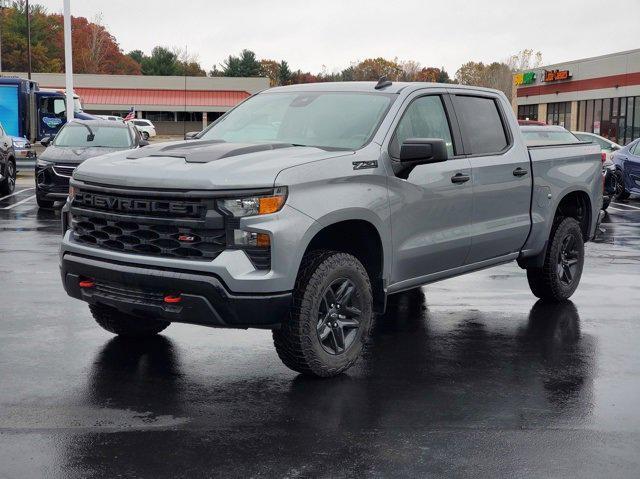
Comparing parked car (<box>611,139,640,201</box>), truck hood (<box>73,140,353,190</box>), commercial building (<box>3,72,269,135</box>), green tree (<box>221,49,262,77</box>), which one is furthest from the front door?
green tree (<box>221,49,262,77</box>)

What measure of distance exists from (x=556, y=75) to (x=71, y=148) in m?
46.3

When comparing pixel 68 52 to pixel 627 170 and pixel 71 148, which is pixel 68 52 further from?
pixel 627 170

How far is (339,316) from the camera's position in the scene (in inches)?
240

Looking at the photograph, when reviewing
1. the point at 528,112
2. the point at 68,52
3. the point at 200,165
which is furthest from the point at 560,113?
the point at 200,165

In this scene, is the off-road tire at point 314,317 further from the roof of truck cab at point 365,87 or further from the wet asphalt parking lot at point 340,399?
the roof of truck cab at point 365,87

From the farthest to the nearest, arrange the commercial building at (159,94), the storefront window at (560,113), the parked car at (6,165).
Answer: the commercial building at (159,94) → the storefront window at (560,113) → the parked car at (6,165)

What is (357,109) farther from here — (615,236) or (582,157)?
(615,236)

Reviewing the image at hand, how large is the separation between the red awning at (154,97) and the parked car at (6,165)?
207ft

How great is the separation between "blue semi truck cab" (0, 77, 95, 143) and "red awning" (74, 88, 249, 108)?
141 feet

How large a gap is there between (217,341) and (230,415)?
1848 mm

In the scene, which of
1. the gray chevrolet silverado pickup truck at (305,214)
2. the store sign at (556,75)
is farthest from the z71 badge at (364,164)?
the store sign at (556,75)

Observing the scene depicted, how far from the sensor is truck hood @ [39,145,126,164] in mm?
16906

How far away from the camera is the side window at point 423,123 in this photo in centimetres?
663

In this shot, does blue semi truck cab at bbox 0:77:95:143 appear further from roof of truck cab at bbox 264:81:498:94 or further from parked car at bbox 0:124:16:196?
roof of truck cab at bbox 264:81:498:94
